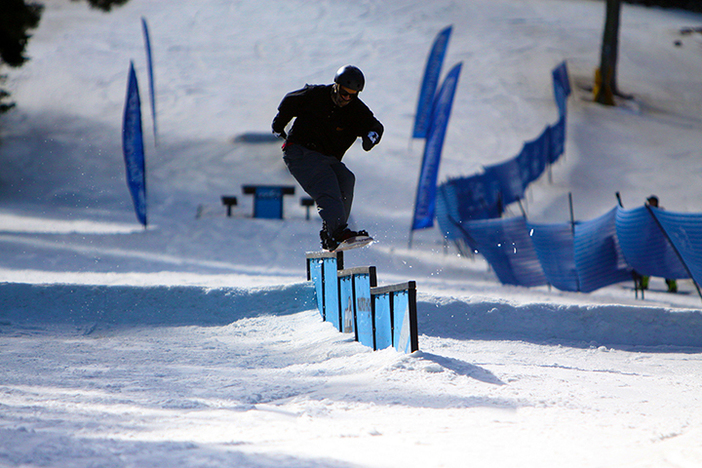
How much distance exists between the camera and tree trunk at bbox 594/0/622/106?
2661 centimetres

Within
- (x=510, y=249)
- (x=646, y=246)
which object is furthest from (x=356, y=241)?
(x=510, y=249)

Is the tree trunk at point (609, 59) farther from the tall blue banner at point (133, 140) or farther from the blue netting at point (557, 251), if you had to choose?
the blue netting at point (557, 251)

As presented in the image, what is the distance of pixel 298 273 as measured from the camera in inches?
411

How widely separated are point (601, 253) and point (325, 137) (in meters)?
4.44

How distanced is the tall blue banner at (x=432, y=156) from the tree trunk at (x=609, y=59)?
57.5ft

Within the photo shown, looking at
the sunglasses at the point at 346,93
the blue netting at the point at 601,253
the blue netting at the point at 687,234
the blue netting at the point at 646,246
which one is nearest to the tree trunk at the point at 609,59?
the blue netting at the point at 601,253

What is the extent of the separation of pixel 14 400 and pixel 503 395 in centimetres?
278

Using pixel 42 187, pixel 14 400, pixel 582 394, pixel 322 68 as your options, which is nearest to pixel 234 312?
pixel 14 400

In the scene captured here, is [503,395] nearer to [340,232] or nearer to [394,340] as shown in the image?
[394,340]

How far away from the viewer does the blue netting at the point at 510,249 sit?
8992mm

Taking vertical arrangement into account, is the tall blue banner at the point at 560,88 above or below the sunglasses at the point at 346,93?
above

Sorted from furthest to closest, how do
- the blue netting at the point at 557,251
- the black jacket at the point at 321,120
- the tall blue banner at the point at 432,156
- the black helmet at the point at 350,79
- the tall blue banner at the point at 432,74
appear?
the tall blue banner at the point at 432,74 → the tall blue banner at the point at 432,156 → the blue netting at the point at 557,251 → the black jacket at the point at 321,120 → the black helmet at the point at 350,79

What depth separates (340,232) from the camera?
18.2ft

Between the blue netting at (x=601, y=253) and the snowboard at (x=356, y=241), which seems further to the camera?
the blue netting at (x=601, y=253)
